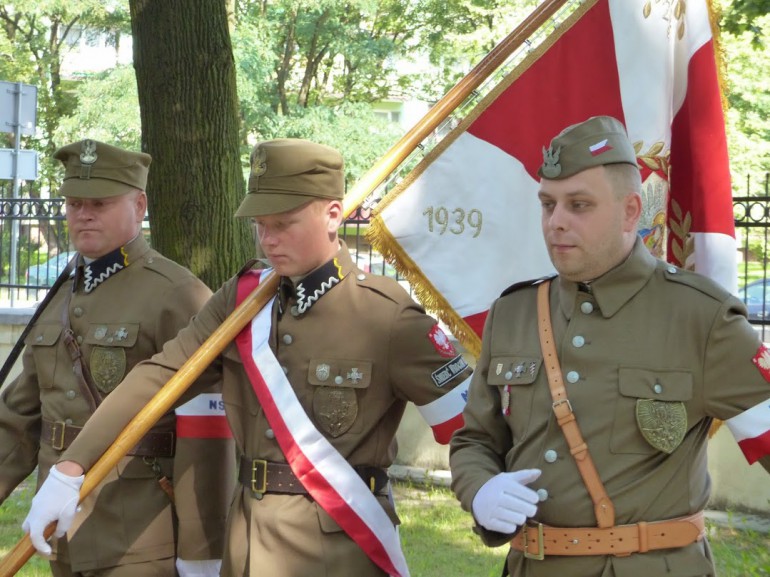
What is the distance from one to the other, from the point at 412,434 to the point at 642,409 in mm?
5447

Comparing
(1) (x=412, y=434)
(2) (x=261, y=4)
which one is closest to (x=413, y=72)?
(2) (x=261, y=4)

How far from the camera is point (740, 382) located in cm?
264

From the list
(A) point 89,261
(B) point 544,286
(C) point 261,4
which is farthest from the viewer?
(C) point 261,4

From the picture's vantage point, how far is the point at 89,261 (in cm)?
403

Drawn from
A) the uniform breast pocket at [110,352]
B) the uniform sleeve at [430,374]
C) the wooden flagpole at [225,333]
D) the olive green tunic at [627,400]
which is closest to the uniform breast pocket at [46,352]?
the uniform breast pocket at [110,352]

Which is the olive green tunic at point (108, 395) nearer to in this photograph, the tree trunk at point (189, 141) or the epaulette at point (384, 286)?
the epaulette at point (384, 286)

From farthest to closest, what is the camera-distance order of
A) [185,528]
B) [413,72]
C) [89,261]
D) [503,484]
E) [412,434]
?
[413,72] < [412,434] < [89,261] < [185,528] < [503,484]

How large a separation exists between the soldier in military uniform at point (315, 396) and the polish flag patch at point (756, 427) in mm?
882

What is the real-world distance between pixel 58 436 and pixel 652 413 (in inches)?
82.8

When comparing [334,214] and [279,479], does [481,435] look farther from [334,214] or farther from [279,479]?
[334,214]

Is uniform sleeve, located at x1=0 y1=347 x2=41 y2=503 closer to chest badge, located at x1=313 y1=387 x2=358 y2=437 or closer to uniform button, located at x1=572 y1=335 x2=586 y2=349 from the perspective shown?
chest badge, located at x1=313 y1=387 x2=358 y2=437

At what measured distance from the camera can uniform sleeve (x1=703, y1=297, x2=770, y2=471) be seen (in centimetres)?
263

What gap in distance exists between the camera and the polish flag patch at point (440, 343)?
129 inches

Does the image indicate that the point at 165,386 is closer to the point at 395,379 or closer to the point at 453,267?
the point at 395,379
